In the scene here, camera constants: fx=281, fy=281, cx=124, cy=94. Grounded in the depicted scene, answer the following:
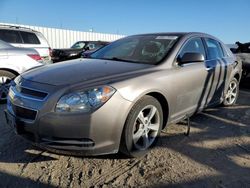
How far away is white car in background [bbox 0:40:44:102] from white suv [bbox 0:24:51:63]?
1688 mm

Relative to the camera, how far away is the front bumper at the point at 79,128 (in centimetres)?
283

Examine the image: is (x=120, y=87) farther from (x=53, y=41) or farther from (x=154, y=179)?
(x=53, y=41)

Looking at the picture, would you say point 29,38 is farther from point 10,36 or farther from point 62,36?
point 62,36

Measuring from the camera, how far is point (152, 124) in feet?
11.9

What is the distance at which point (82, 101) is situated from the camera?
2.86 m

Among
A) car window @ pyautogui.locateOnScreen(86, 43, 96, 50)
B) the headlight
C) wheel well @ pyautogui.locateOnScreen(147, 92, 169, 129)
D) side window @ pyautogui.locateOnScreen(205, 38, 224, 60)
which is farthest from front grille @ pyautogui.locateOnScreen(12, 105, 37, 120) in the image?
car window @ pyautogui.locateOnScreen(86, 43, 96, 50)

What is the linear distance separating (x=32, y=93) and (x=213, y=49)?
3.35m

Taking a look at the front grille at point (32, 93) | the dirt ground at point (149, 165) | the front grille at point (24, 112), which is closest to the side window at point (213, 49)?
the dirt ground at point (149, 165)

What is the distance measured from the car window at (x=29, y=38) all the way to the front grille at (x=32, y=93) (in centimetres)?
549

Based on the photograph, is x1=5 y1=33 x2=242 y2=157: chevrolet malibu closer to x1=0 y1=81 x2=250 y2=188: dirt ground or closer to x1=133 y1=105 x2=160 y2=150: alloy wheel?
x1=133 y1=105 x2=160 y2=150: alloy wheel

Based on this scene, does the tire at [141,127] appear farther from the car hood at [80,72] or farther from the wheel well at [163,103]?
the car hood at [80,72]

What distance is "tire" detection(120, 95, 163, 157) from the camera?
3.14 m

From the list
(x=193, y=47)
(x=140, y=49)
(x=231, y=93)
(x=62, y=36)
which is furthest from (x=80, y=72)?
(x=62, y=36)

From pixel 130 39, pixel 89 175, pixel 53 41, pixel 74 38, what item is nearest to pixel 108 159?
pixel 89 175
